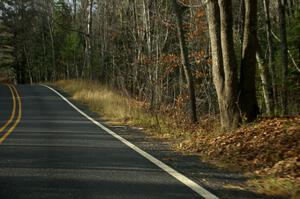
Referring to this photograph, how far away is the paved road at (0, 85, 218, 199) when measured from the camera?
675 cm

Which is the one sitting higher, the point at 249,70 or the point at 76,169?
the point at 249,70

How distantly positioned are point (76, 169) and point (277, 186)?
3.43m

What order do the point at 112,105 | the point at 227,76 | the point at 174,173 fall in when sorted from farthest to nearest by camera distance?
the point at 112,105, the point at 227,76, the point at 174,173

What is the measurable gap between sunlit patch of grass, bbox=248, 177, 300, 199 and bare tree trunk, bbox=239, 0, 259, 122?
162 inches

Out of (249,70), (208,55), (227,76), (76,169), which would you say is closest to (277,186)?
(76,169)

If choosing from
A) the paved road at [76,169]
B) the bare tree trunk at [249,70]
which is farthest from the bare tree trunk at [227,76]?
the paved road at [76,169]

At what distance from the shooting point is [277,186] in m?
6.90

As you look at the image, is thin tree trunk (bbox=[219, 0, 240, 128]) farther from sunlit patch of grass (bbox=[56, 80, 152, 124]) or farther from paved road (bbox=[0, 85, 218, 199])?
sunlit patch of grass (bbox=[56, 80, 152, 124])

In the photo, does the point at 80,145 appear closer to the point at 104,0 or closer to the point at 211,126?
the point at 211,126

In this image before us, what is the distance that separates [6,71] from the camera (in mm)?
77312

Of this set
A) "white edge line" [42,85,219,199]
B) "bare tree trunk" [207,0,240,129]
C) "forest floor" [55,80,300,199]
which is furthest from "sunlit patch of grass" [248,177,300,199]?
"bare tree trunk" [207,0,240,129]

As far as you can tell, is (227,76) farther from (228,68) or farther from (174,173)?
(174,173)

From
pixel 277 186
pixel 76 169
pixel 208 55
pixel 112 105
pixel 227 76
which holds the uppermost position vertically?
pixel 208 55

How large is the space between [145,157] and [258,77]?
13.1m
